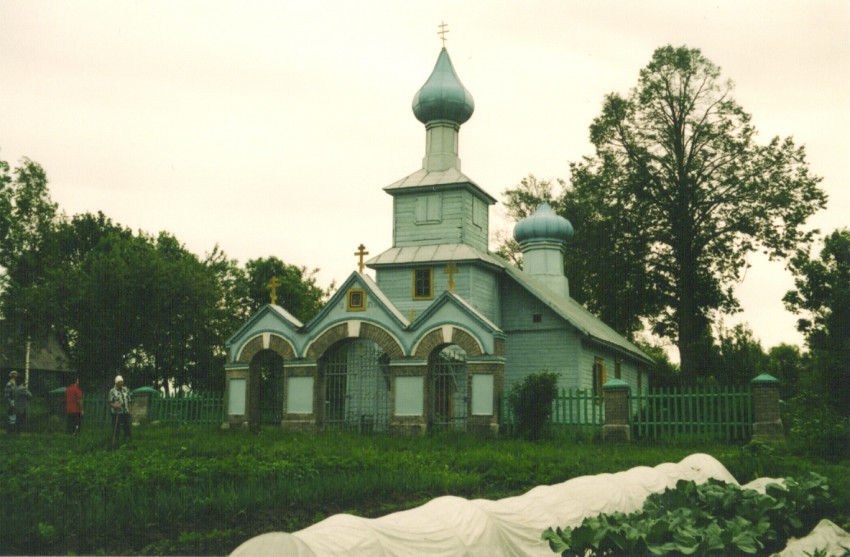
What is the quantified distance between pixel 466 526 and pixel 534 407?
13753mm

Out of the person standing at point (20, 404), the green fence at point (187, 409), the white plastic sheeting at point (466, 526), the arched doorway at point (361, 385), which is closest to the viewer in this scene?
the white plastic sheeting at point (466, 526)

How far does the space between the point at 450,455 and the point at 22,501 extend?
24.9 feet

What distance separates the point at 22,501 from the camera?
944cm

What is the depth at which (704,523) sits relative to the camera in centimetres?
756

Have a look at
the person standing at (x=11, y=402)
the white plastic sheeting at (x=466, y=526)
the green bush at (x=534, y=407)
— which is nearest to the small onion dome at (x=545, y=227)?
the green bush at (x=534, y=407)

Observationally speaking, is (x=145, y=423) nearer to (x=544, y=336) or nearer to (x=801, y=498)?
(x=544, y=336)

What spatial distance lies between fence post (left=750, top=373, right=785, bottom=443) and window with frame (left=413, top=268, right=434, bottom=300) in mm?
10620

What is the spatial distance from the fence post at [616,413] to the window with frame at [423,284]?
806 cm

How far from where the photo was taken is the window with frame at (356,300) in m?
23.3

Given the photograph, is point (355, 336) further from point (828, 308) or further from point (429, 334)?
point (828, 308)

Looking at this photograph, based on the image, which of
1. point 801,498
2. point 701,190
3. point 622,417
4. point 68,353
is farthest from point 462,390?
point 68,353

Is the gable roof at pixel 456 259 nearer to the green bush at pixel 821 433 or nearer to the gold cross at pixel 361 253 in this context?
the gold cross at pixel 361 253

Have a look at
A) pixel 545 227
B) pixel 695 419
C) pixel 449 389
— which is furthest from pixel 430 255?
pixel 545 227

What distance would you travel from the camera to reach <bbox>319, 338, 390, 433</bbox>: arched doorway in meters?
23.6
